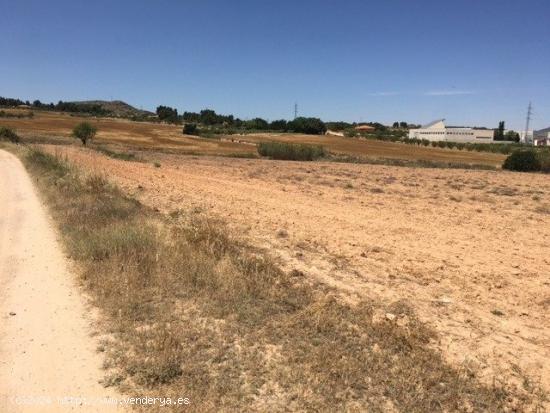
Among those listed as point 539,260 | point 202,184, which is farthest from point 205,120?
point 539,260

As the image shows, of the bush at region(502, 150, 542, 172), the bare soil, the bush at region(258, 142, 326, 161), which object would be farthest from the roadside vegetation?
the bare soil

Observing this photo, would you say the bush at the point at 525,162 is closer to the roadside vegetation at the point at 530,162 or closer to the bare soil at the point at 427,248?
the roadside vegetation at the point at 530,162

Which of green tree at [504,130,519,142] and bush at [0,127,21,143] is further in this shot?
green tree at [504,130,519,142]

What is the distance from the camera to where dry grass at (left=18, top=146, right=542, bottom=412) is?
14.5 ft

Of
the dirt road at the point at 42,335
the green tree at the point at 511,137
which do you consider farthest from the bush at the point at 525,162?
the green tree at the point at 511,137

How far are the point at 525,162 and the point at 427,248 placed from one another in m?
38.9

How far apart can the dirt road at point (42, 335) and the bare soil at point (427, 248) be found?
364cm

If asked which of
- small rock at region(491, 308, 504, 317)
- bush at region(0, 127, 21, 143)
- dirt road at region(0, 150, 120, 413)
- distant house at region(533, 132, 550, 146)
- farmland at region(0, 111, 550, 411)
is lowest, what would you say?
small rock at region(491, 308, 504, 317)

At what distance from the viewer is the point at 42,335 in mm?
5438

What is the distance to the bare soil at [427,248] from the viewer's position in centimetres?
640

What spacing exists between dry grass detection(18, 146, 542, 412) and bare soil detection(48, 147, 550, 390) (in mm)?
632

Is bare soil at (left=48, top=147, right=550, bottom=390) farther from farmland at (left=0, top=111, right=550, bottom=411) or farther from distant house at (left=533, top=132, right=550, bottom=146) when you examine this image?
distant house at (left=533, top=132, right=550, bottom=146)

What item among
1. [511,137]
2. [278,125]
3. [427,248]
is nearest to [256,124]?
[278,125]

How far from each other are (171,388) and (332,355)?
5.23 feet
